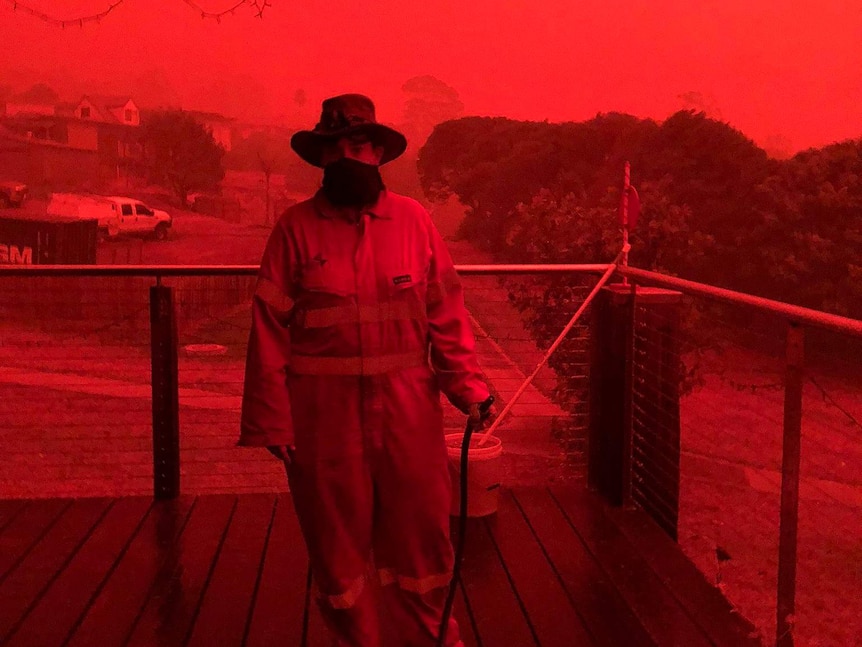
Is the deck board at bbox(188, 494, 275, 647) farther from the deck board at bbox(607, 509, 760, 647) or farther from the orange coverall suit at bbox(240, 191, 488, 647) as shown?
the deck board at bbox(607, 509, 760, 647)

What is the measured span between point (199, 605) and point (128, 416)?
962 cm

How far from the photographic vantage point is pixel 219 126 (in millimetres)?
9078

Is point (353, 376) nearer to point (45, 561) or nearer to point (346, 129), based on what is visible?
point (346, 129)

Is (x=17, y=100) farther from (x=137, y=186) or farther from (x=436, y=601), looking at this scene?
(x=436, y=601)

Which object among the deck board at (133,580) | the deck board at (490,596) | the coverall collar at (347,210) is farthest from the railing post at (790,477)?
the deck board at (133,580)

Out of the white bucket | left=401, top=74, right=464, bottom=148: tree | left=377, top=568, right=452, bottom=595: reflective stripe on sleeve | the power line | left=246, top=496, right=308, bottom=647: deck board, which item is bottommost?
left=246, top=496, right=308, bottom=647: deck board

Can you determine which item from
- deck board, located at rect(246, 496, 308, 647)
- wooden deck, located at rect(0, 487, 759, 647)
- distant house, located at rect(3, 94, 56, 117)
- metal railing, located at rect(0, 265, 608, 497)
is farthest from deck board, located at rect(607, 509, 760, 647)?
distant house, located at rect(3, 94, 56, 117)

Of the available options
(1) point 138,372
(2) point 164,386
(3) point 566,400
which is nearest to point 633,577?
(2) point 164,386

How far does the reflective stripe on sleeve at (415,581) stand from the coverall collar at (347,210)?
2.48ft

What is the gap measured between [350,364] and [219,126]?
25.9 feet

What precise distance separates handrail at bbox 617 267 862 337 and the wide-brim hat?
3.02ft

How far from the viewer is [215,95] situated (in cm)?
906

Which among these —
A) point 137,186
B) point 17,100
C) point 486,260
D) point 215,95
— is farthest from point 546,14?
point 17,100

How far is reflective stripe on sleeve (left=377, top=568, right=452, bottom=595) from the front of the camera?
184 cm
